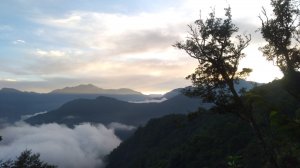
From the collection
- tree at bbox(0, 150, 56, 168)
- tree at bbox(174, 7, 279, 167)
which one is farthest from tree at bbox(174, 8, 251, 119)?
tree at bbox(0, 150, 56, 168)

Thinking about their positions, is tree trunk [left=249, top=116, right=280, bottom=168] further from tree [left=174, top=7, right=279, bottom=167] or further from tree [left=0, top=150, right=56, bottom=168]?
tree [left=0, top=150, right=56, bottom=168]

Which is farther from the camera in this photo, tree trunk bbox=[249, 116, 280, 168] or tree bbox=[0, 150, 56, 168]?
tree bbox=[0, 150, 56, 168]

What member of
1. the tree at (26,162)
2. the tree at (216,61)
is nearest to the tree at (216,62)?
the tree at (216,61)

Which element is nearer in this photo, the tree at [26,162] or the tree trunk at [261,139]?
the tree trunk at [261,139]

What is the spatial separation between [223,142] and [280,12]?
11037cm

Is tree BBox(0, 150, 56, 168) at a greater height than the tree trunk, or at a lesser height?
lesser

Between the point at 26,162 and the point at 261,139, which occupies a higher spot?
the point at 261,139

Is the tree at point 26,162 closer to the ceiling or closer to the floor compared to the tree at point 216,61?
closer to the floor

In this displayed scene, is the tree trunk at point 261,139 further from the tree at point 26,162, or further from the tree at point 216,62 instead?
the tree at point 26,162

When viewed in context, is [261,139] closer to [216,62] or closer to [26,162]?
[216,62]

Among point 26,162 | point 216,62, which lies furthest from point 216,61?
point 26,162

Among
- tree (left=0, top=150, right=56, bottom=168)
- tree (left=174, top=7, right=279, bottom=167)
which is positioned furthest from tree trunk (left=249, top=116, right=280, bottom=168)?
tree (left=0, top=150, right=56, bottom=168)

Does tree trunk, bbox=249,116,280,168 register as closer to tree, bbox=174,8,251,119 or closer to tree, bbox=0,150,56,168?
tree, bbox=174,8,251,119

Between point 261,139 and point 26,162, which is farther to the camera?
point 26,162
